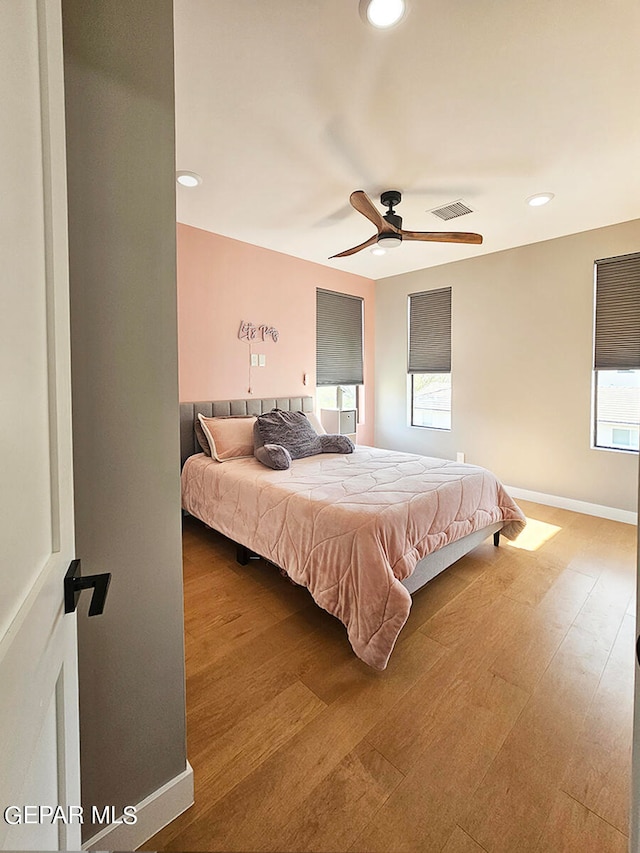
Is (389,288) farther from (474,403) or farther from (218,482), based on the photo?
(218,482)

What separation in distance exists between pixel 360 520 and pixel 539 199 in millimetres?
2874

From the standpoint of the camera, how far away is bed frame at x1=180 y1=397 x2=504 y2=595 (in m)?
2.16

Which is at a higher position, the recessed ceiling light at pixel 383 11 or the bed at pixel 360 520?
the recessed ceiling light at pixel 383 11

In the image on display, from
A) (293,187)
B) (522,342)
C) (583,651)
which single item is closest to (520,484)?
(522,342)

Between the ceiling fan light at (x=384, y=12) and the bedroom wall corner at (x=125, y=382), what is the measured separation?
0.86 m

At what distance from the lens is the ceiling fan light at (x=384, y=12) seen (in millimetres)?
1415

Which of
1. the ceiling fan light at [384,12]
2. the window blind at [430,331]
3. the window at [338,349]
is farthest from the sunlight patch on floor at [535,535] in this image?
the ceiling fan light at [384,12]

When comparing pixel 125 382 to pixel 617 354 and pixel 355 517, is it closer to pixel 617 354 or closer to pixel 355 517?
pixel 355 517

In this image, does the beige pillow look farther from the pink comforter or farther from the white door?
the white door

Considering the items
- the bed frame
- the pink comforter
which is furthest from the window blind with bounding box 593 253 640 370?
the bed frame

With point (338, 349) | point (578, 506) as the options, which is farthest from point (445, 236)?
point (578, 506)

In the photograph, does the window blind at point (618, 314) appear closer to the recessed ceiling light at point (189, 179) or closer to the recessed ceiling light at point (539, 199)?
the recessed ceiling light at point (539, 199)

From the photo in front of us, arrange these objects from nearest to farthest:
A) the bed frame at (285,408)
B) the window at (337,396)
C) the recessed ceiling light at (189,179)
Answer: the bed frame at (285,408) → the recessed ceiling light at (189,179) → the window at (337,396)

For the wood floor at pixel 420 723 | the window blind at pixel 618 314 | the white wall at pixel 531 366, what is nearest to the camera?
the wood floor at pixel 420 723
